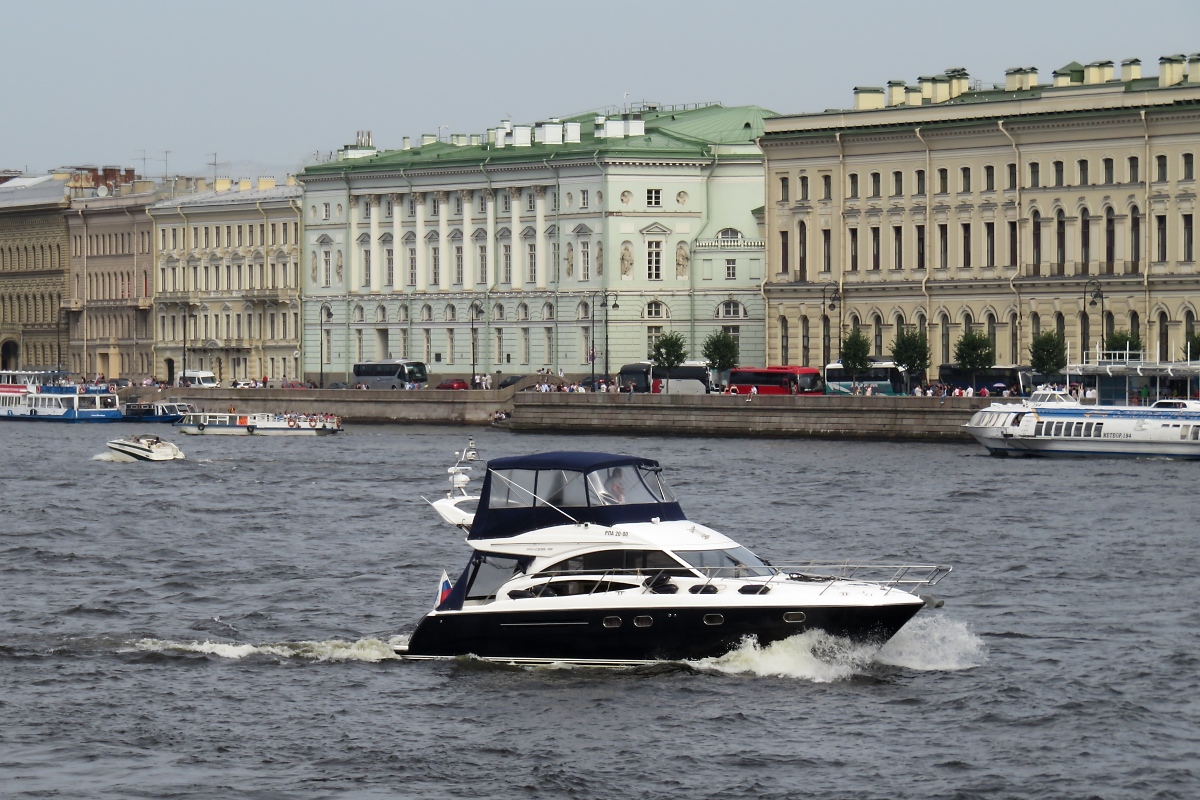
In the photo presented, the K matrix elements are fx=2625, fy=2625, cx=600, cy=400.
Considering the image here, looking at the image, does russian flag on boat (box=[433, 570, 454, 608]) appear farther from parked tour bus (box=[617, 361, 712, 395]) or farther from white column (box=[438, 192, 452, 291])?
white column (box=[438, 192, 452, 291])

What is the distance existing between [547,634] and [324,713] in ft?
7.89

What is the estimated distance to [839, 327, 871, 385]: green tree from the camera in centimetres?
7625

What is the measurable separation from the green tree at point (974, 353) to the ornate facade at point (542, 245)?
12940 mm

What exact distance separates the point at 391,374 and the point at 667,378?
13.8 m

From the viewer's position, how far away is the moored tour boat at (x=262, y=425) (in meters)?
79.7

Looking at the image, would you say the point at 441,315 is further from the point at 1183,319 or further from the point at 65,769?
the point at 65,769

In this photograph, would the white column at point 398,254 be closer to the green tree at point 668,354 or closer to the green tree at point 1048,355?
the green tree at point 668,354

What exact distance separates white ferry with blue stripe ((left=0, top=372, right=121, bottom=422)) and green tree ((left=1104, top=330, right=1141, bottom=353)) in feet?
126

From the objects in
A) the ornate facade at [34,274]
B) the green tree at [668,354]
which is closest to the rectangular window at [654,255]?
the green tree at [668,354]

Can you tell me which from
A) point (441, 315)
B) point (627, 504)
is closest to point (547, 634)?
point (627, 504)

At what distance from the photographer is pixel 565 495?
2659 cm

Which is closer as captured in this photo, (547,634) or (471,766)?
(471,766)

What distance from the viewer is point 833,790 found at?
838 inches

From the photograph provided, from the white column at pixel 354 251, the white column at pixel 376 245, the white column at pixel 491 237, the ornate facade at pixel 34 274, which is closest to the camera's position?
the white column at pixel 491 237
